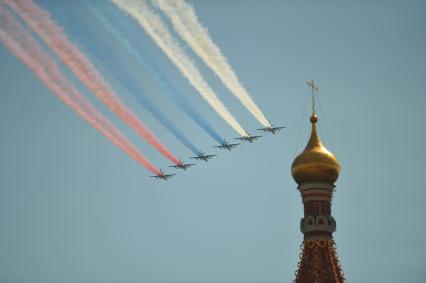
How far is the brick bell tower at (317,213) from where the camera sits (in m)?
83.3

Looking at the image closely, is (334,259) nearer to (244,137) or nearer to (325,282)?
(325,282)

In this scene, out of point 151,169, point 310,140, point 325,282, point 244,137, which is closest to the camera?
point 325,282

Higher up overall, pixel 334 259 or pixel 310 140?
pixel 310 140

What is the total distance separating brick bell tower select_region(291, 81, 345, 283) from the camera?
273 ft

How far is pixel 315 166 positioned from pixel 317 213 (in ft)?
11.9

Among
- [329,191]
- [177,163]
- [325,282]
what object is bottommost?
[325,282]

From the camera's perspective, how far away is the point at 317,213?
85188mm

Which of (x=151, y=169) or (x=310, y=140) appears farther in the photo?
(x=151, y=169)

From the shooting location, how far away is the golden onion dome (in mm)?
85438

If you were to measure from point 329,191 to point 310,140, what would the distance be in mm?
4498

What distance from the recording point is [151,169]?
94750mm

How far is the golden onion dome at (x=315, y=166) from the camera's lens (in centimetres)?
8544

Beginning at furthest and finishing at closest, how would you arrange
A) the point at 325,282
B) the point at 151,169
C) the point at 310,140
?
1. the point at 151,169
2. the point at 310,140
3. the point at 325,282

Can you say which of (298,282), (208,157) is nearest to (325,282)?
(298,282)
